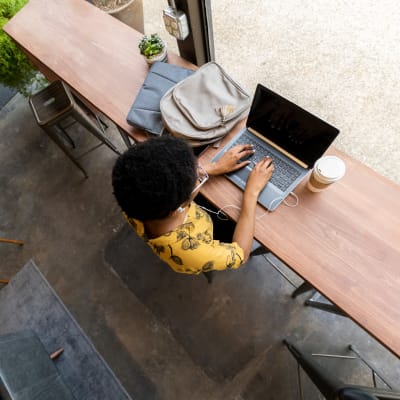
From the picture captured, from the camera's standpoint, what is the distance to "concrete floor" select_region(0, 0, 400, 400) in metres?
1.67

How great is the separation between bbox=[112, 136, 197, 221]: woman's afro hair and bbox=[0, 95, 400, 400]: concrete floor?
112 centimetres

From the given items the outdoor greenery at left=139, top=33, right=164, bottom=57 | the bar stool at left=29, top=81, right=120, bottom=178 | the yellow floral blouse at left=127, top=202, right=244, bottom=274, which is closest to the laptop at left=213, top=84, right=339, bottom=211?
the yellow floral blouse at left=127, top=202, right=244, bottom=274

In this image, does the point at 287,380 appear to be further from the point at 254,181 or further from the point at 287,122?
the point at 287,122

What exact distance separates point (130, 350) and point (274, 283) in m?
0.96

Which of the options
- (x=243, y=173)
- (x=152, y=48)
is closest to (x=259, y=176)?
(x=243, y=173)

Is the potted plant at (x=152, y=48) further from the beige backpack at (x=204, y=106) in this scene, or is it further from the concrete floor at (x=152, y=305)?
the concrete floor at (x=152, y=305)

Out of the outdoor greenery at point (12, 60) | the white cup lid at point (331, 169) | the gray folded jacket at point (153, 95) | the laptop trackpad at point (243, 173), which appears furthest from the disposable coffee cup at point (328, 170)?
the outdoor greenery at point (12, 60)

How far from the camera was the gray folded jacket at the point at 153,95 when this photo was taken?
1.33 meters

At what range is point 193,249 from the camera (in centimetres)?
100

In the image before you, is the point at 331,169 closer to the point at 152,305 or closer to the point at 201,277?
the point at 201,277

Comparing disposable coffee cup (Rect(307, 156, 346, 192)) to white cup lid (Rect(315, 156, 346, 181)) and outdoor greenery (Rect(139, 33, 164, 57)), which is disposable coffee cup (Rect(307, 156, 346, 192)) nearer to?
white cup lid (Rect(315, 156, 346, 181))

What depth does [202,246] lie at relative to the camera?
102cm

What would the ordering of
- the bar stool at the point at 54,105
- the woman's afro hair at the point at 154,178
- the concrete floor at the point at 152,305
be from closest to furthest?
the woman's afro hair at the point at 154,178 → the concrete floor at the point at 152,305 → the bar stool at the point at 54,105

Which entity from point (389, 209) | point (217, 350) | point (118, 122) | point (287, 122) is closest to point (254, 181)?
point (287, 122)
